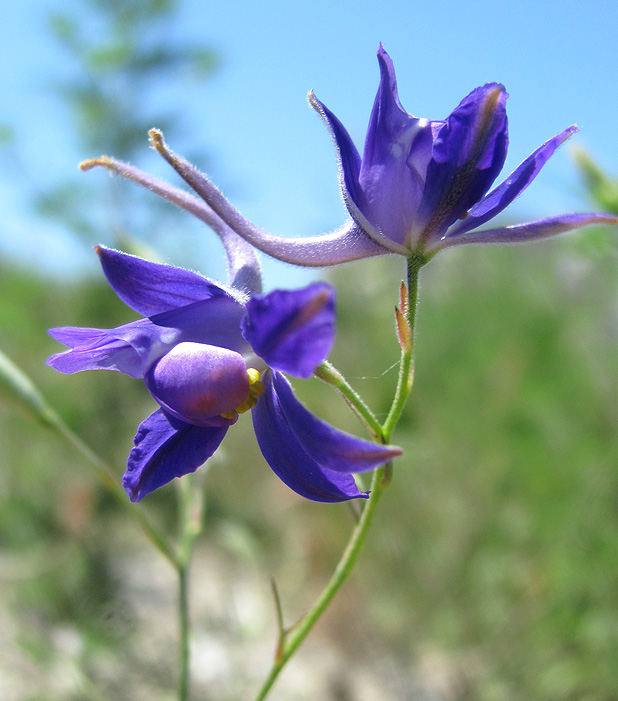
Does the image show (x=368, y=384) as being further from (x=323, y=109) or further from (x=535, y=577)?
(x=323, y=109)

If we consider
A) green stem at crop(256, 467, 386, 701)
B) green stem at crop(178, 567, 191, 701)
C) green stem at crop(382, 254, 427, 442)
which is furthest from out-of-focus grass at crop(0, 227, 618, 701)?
green stem at crop(382, 254, 427, 442)

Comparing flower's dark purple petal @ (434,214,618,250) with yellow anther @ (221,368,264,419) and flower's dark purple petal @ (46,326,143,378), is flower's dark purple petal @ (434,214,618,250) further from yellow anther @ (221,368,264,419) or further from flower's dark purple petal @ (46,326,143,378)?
flower's dark purple petal @ (46,326,143,378)

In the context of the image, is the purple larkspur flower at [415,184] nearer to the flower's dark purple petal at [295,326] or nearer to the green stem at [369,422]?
the green stem at [369,422]

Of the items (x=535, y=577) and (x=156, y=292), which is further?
(x=535, y=577)

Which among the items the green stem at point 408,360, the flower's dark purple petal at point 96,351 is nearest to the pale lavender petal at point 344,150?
the green stem at point 408,360

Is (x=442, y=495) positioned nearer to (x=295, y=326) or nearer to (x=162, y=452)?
(x=162, y=452)

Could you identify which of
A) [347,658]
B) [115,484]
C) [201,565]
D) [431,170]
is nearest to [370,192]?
[431,170]

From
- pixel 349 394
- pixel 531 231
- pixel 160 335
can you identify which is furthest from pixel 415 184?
pixel 160 335
